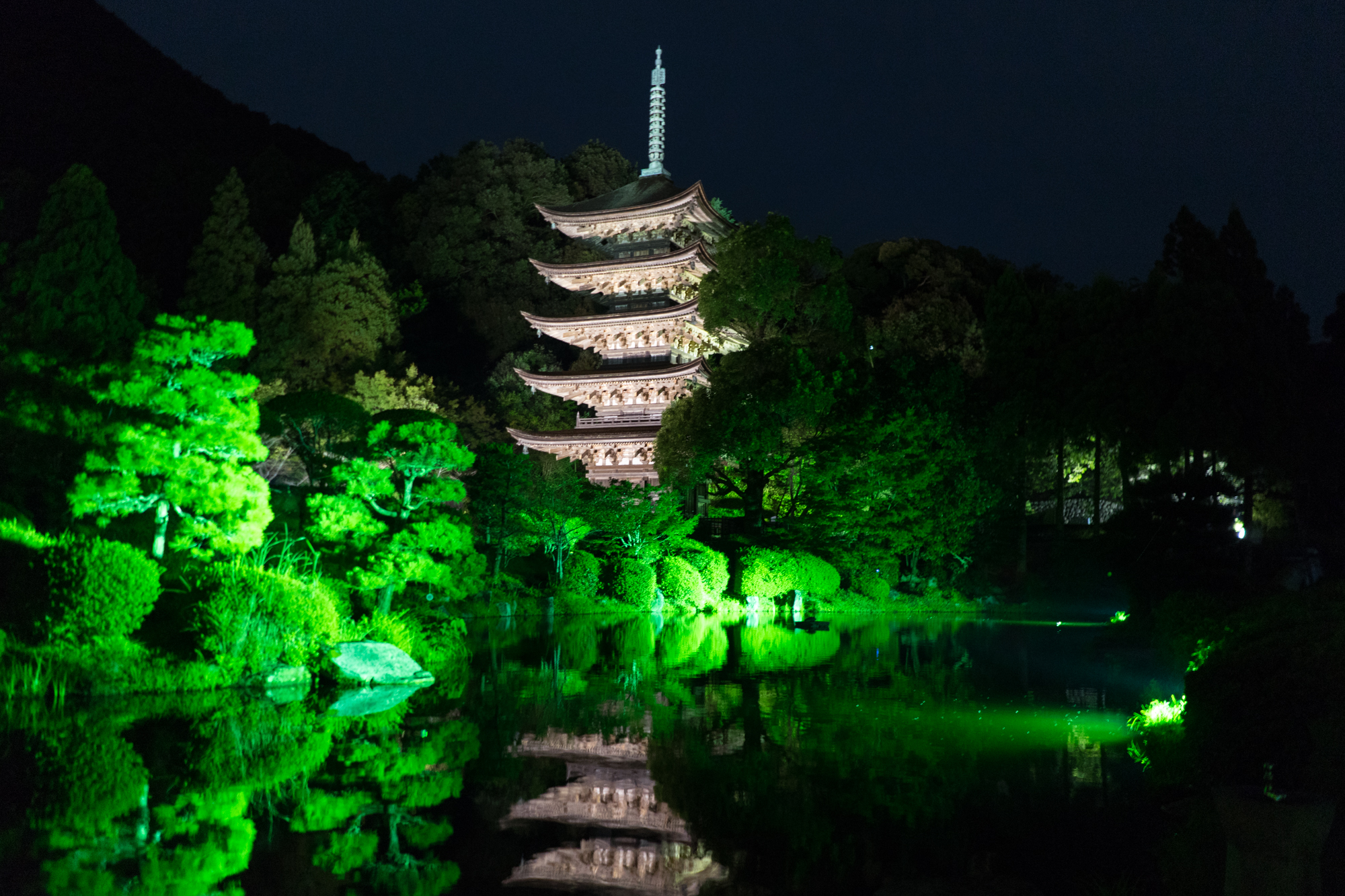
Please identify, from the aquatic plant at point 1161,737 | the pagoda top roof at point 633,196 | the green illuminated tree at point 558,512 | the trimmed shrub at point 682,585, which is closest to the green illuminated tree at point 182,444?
the aquatic plant at point 1161,737

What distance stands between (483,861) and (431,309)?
146 ft

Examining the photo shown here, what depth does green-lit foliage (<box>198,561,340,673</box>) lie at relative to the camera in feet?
39.6

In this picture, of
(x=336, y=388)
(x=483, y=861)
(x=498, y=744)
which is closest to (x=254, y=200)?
(x=336, y=388)

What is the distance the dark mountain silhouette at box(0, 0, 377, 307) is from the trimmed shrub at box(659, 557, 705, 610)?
22020 mm

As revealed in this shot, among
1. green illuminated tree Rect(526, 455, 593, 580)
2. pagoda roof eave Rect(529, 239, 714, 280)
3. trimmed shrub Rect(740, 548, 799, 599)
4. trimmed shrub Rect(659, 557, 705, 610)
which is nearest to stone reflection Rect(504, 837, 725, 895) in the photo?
green illuminated tree Rect(526, 455, 593, 580)

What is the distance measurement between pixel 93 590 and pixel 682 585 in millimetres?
17133

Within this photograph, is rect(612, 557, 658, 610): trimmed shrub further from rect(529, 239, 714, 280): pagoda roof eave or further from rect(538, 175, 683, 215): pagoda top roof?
rect(538, 175, 683, 215): pagoda top roof

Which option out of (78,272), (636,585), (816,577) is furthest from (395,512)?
(78,272)

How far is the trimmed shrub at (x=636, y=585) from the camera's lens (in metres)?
27.0

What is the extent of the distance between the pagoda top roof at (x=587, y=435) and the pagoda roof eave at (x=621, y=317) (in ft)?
10.9

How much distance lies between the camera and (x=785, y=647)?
18.7 metres

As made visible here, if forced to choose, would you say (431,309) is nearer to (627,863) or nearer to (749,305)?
(749,305)

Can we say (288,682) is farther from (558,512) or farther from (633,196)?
(633,196)

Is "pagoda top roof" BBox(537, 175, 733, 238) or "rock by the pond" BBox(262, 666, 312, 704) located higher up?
"pagoda top roof" BBox(537, 175, 733, 238)
